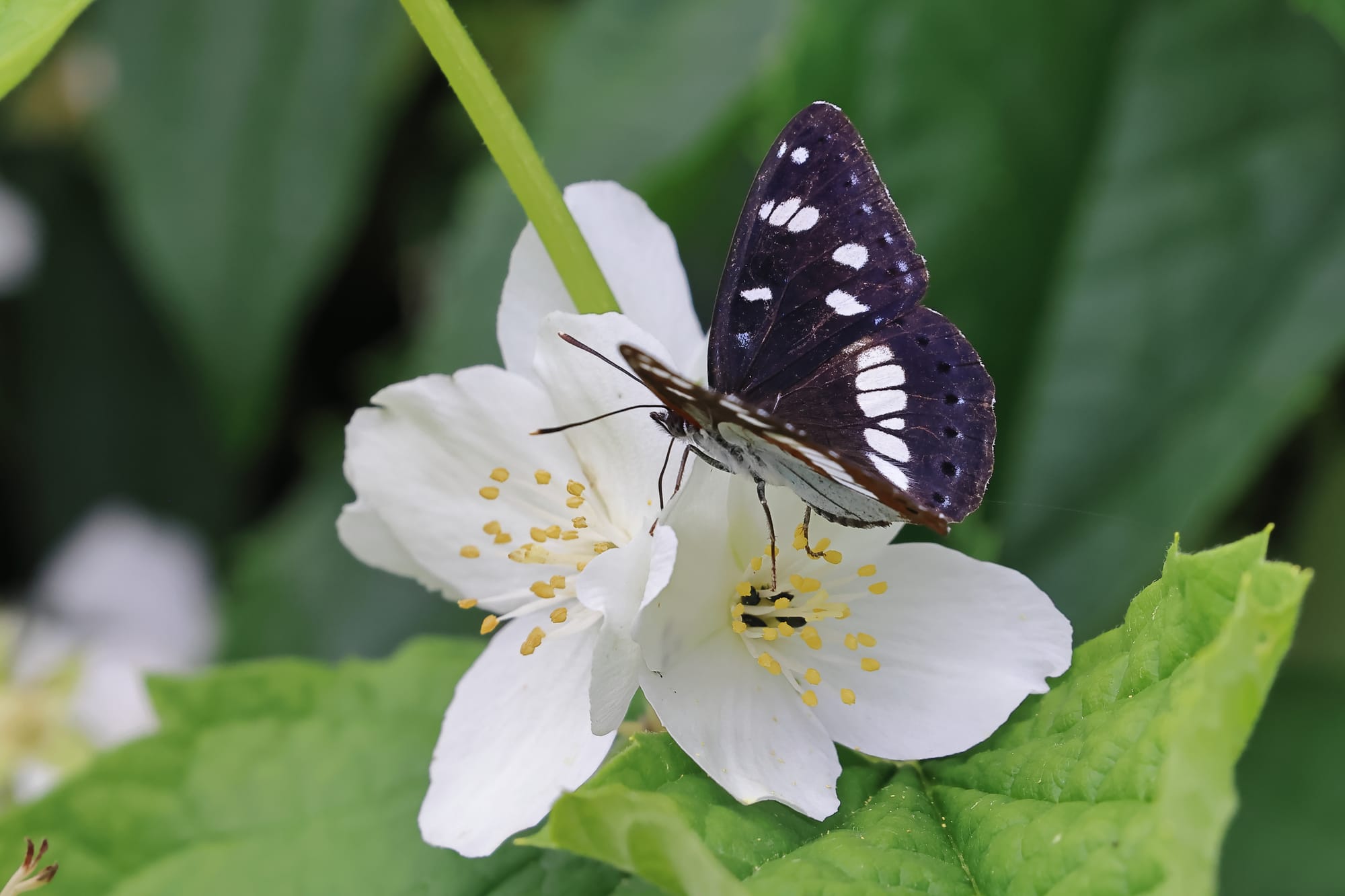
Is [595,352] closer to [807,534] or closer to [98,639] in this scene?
[807,534]

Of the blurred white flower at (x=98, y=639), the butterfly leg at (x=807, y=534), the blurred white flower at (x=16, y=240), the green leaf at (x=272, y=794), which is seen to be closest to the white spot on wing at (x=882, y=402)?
the butterfly leg at (x=807, y=534)

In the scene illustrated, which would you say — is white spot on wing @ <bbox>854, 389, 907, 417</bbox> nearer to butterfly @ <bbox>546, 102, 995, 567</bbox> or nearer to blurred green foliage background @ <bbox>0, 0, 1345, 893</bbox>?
butterfly @ <bbox>546, 102, 995, 567</bbox>

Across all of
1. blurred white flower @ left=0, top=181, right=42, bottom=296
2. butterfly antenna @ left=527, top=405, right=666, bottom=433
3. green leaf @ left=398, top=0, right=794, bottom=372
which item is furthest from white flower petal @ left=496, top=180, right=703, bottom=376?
blurred white flower @ left=0, top=181, right=42, bottom=296

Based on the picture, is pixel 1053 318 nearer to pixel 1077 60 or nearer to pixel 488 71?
pixel 1077 60

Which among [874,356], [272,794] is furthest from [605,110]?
[272,794]

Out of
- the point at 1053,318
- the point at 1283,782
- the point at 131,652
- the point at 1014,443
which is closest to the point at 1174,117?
the point at 1053,318

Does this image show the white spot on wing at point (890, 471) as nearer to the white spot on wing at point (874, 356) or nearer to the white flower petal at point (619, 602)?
the white spot on wing at point (874, 356)

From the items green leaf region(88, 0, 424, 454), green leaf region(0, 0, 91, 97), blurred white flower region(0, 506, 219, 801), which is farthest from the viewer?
green leaf region(88, 0, 424, 454)
